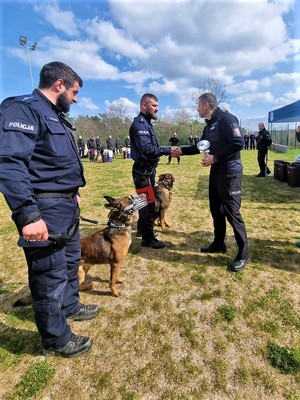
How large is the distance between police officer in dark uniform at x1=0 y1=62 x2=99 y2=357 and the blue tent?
1187 cm

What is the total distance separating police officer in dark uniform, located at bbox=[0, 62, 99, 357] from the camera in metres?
1.73

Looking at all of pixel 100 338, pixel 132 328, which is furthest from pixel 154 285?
pixel 100 338

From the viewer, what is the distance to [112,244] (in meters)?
3.23

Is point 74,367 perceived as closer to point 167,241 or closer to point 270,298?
point 270,298

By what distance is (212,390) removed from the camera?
202 cm

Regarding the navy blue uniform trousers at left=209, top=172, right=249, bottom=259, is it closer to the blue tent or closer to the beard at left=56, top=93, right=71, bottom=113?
the beard at left=56, top=93, right=71, bottom=113

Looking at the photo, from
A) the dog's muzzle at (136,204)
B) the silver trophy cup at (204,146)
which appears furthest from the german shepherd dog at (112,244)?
the silver trophy cup at (204,146)

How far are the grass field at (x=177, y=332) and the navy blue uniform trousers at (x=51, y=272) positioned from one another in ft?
1.18

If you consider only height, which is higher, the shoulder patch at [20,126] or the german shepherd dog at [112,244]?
the shoulder patch at [20,126]

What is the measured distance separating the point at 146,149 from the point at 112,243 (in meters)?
1.54

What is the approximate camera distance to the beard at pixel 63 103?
218 cm

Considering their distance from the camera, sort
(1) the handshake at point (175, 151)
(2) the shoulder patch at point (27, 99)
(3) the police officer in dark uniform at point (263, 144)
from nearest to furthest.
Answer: (2) the shoulder patch at point (27, 99) → (1) the handshake at point (175, 151) → (3) the police officer in dark uniform at point (263, 144)

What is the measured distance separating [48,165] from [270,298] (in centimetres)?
293

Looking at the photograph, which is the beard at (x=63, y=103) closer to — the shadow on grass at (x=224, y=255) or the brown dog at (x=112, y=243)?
the brown dog at (x=112, y=243)
